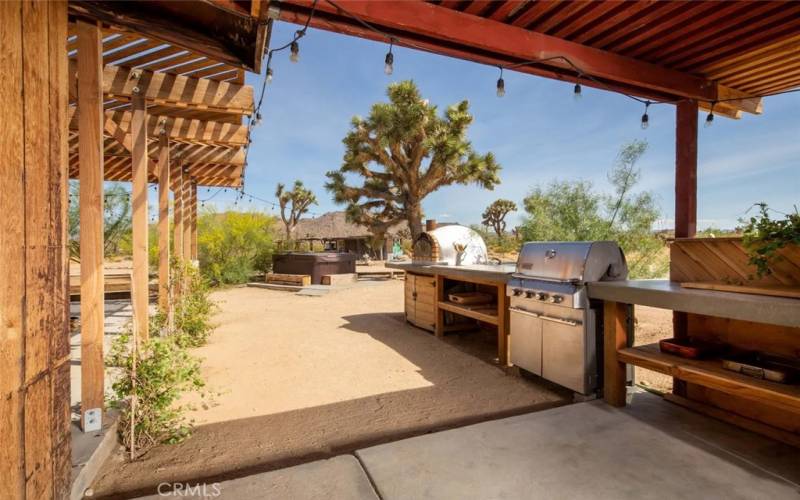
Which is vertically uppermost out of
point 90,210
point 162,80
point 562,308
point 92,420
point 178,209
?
point 162,80

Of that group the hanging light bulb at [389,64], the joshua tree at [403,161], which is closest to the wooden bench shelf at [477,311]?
the hanging light bulb at [389,64]

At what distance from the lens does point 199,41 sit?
2512 mm

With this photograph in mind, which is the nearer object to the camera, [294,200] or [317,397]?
[317,397]

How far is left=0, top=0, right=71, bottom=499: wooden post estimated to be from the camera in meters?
1.23

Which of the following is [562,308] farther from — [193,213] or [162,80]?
[193,213]

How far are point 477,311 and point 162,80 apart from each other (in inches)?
177

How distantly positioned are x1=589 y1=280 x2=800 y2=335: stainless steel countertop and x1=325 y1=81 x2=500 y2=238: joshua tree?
1313 cm

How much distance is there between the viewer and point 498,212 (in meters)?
37.2

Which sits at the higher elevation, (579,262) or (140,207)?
(140,207)

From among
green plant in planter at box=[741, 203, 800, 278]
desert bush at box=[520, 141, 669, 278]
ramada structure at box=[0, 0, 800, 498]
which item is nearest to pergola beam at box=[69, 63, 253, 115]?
ramada structure at box=[0, 0, 800, 498]

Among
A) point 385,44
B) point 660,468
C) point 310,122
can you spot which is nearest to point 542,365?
point 660,468

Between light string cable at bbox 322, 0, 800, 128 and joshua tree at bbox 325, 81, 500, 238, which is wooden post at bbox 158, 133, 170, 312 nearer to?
light string cable at bbox 322, 0, 800, 128

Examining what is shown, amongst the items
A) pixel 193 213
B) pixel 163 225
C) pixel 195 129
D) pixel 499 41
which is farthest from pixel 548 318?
pixel 193 213
